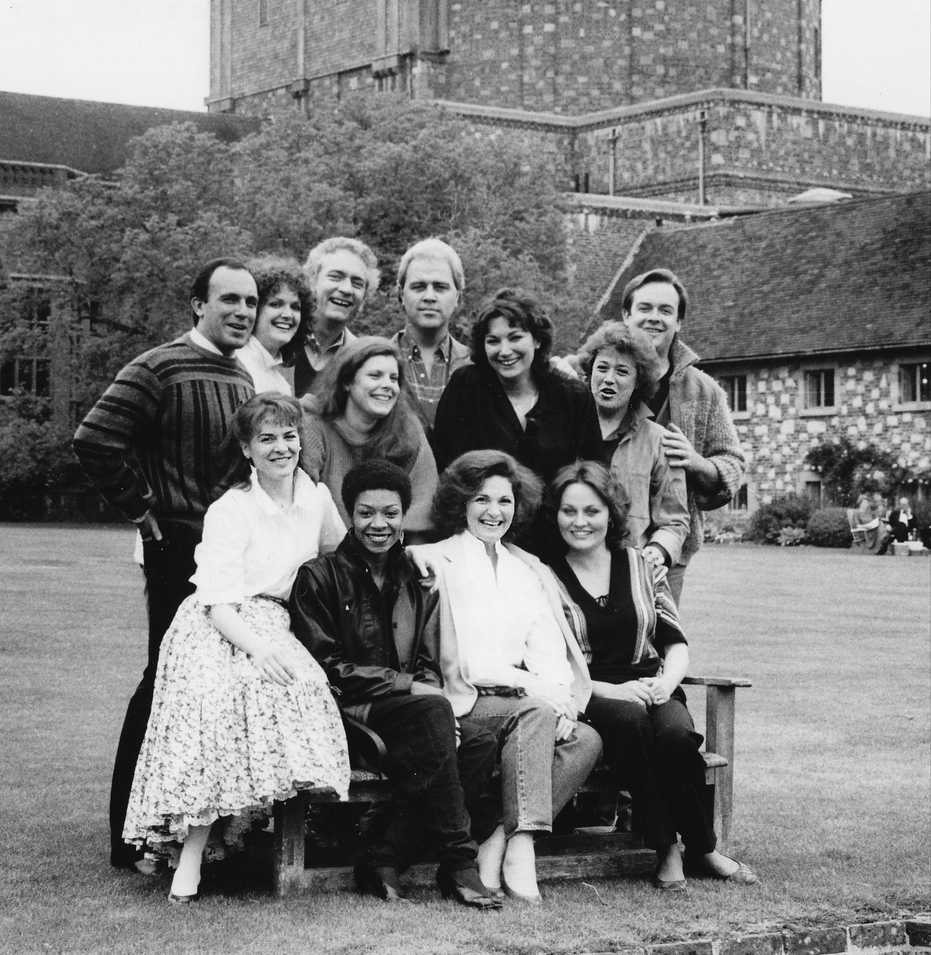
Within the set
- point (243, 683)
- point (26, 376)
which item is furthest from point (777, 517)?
point (243, 683)

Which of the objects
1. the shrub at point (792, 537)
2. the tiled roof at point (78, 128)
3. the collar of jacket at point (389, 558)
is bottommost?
the shrub at point (792, 537)

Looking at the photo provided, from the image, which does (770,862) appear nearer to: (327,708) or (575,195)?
(327,708)

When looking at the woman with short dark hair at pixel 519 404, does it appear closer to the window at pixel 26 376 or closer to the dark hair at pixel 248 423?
the dark hair at pixel 248 423

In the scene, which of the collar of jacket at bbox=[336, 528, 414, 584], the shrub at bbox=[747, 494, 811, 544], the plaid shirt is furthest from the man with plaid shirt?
the shrub at bbox=[747, 494, 811, 544]

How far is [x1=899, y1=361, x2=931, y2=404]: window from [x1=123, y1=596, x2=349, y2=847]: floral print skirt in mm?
39397

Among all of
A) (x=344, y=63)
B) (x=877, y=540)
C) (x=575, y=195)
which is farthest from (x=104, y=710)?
(x=344, y=63)

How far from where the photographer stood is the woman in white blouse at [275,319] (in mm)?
7504

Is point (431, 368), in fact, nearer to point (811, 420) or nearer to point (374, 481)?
point (374, 481)

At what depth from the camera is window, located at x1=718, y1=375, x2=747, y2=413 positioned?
4706 centimetres

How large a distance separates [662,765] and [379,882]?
3.84 feet

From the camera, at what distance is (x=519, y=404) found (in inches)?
299

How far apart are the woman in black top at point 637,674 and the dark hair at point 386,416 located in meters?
0.60

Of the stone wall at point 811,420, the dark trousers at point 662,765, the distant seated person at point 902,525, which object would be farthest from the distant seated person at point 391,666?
the stone wall at point 811,420

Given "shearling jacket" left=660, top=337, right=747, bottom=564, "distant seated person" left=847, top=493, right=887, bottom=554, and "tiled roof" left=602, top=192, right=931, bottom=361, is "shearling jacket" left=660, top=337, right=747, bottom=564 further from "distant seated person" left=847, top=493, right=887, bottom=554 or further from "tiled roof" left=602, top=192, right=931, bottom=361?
"tiled roof" left=602, top=192, right=931, bottom=361
